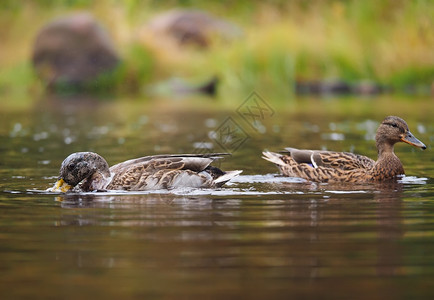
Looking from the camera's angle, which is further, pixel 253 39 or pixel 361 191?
pixel 253 39

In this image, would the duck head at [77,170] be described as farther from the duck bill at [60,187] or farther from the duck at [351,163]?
the duck at [351,163]

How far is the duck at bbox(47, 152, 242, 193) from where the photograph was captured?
338 inches

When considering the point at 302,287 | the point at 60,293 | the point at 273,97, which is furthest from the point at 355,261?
the point at 273,97

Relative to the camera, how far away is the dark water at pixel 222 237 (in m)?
4.70

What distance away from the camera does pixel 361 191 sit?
8.62 meters

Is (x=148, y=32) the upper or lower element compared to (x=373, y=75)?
upper

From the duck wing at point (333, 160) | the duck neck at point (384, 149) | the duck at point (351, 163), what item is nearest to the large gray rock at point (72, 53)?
the duck at point (351, 163)

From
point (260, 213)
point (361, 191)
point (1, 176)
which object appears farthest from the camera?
point (1, 176)

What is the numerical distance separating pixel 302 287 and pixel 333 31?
79.3 ft

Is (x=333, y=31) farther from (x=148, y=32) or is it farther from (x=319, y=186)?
(x=319, y=186)

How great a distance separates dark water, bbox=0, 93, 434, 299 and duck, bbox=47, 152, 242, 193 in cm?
21

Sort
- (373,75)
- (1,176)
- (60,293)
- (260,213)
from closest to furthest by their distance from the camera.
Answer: (60,293) → (260,213) → (1,176) → (373,75)

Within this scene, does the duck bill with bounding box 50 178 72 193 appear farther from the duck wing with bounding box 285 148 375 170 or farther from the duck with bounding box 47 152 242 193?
the duck wing with bounding box 285 148 375 170

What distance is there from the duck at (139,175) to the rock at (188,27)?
24.5 meters
